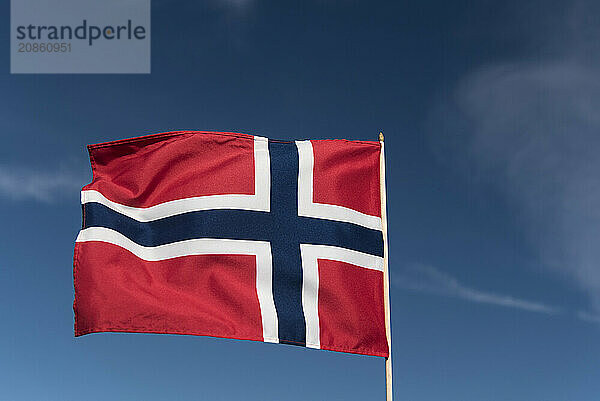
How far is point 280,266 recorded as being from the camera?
1535 centimetres

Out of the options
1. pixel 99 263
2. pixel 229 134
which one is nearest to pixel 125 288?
pixel 99 263

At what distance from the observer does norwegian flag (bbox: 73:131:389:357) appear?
1488 cm

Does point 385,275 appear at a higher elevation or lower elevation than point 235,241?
lower

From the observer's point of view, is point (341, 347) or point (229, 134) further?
point (229, 134)

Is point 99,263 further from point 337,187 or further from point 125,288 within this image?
point 337,187

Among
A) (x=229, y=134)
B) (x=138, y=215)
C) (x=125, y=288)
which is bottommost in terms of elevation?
(x=125, y=288)

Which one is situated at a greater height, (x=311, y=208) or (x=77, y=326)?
(x=311, y=208)

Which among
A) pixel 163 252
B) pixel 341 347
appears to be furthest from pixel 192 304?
pixel 341 347

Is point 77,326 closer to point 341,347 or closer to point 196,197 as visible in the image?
point 196,197

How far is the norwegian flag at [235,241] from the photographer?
14.9 m

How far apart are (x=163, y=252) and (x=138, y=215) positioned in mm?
924

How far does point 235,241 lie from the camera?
15484 mm

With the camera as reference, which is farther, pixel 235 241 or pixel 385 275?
pixel 235 241

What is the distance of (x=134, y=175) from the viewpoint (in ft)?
52.4
